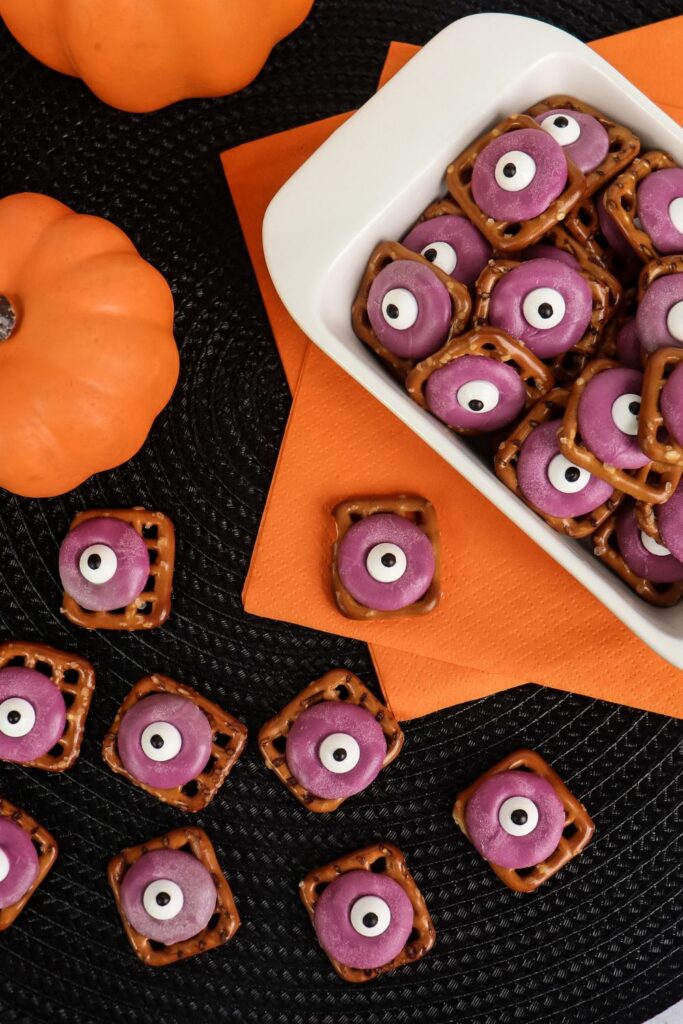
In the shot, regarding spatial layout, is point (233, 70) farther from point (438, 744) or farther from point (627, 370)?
point (438, 744)

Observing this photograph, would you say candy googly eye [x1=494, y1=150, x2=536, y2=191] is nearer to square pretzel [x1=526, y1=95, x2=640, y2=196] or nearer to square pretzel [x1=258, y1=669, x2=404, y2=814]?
square pretzel [x1=526, y1=95, x2=640, y2=196]

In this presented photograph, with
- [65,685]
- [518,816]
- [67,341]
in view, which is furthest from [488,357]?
[65,685]

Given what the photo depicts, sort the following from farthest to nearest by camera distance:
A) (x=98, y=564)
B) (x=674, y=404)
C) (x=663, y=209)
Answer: (x=98, y=564) < (x=663, y=209) < (x=674, y=404)

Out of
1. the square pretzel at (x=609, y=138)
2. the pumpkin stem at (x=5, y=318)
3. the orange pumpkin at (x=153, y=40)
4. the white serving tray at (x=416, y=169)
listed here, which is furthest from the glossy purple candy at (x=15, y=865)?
the square pretzel at (x=609, y=138)

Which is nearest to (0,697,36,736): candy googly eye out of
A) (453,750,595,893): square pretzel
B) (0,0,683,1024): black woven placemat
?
(0,0,683,1024): black woven placemat

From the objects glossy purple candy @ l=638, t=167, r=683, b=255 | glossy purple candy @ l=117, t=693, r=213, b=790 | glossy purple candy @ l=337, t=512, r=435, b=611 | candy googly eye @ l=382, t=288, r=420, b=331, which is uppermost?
glossy purple candy @ l=638, t=167, r=683, b=255

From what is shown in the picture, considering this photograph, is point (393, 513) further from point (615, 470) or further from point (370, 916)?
point (370, 916)

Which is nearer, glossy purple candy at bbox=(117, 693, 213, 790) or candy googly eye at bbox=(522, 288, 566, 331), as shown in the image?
candy googly eye at bbox=(522, 288, 566, 331)
